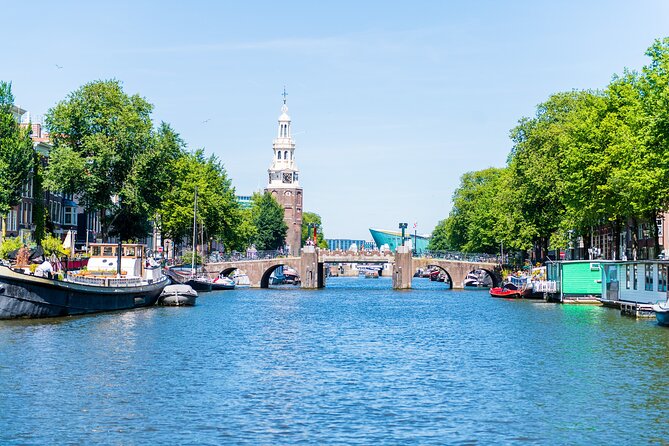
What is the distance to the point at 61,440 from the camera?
87.6ft

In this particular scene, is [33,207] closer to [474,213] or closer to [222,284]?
[222,284]

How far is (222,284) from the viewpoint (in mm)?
136750

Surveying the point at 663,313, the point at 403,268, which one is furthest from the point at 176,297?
the point at 403,268

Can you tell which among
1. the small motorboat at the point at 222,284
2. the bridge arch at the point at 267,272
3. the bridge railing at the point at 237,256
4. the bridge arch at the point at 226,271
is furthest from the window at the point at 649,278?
the bridge railing at the point at 237,256

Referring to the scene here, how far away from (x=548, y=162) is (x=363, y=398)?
72875 mm

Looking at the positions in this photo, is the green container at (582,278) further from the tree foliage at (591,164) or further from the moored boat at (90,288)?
the moored boat at (90,288)

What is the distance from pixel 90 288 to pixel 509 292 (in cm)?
5673

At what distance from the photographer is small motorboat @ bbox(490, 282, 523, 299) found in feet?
367

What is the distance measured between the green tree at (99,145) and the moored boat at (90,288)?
545 inches

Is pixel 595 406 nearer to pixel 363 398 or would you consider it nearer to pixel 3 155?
pixel 363 398

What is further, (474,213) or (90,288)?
(474,213)

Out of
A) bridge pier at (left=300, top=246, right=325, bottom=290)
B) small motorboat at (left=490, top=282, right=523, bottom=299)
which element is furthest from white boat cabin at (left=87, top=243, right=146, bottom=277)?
bridge pier at (left=300, top=246, right=325, bottom=290)

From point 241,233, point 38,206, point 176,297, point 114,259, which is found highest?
point 38,206

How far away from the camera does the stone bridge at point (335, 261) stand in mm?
147875
